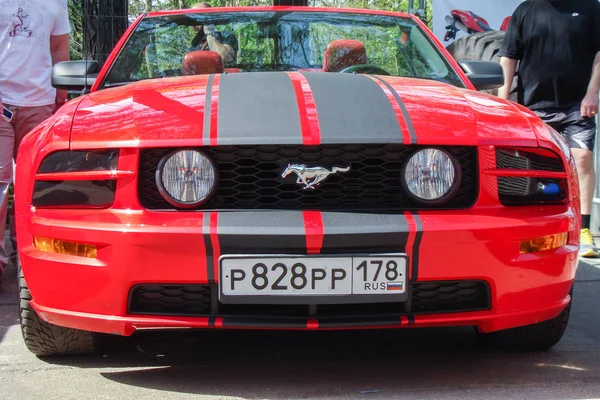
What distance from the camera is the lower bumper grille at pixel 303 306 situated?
2.82m

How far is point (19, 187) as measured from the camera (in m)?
3.05

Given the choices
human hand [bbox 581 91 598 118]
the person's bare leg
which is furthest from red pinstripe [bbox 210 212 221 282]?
the person's bare leg

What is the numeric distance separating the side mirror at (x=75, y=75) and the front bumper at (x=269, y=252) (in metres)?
1.23

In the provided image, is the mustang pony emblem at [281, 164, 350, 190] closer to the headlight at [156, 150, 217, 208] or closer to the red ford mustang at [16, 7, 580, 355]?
the red ford mustang at [16, 7, 580, 355]

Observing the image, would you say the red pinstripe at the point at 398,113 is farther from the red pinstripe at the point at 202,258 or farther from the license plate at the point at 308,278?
the red pinstripe at the point at 202,258

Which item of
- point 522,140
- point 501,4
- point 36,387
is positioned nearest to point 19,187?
point 36,387

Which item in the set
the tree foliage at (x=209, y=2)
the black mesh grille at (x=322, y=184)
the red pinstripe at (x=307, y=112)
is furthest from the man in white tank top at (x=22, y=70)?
the tree foliage at (x=209, y=2)

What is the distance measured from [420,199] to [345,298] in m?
0.41

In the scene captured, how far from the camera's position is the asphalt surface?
296cm

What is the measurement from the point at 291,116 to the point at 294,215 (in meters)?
0.36

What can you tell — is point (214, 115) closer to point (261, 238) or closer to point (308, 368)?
point (261, 238)

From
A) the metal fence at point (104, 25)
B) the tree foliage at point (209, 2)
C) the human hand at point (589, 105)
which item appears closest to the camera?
the human hand at point (589, 105)

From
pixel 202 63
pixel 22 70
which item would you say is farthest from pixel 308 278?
pixel 22 70

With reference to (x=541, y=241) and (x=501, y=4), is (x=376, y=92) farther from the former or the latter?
(x=501, y=4)
